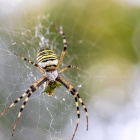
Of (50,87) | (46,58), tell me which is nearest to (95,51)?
(50,87)

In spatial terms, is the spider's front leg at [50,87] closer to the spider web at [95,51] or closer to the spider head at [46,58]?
the spider head at [46,58]

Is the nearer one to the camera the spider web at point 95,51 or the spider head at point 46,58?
the spider head at point 46,58

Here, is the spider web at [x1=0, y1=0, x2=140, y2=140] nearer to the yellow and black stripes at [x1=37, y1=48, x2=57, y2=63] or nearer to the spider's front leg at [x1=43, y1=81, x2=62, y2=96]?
the spider's front leg at [x1=43, y1=81, x2=62, y2=96]

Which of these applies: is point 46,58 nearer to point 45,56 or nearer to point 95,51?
point 45,56

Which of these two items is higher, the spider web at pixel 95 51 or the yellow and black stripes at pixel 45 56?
the spider web at pixel 95 51

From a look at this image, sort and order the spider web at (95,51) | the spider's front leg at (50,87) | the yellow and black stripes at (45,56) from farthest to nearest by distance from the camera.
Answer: the spider web at (95,51) < the spider's front leg at (50,87) < the yellow and black stripes at (45,56)

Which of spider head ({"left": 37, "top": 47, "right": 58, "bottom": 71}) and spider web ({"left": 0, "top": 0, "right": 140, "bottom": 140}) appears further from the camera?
spider web ({"left": 0, "top": 0, "right": 140, "bottom": 140})

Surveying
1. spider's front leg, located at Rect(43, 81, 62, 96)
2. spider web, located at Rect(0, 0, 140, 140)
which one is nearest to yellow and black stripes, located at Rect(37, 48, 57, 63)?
spider's front leg, located at Rect(43, 81, 62, 96)

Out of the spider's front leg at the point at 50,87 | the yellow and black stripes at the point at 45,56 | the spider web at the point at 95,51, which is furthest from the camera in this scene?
the spider web at the point at 95,51

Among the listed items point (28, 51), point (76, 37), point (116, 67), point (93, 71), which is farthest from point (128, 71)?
point (28, 51)

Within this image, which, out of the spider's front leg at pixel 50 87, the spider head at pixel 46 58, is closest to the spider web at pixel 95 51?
the spider's front leg at pixel 50 87

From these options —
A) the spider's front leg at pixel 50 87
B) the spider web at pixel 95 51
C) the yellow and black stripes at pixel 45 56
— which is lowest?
the spider's front leg at pixel 50 87
